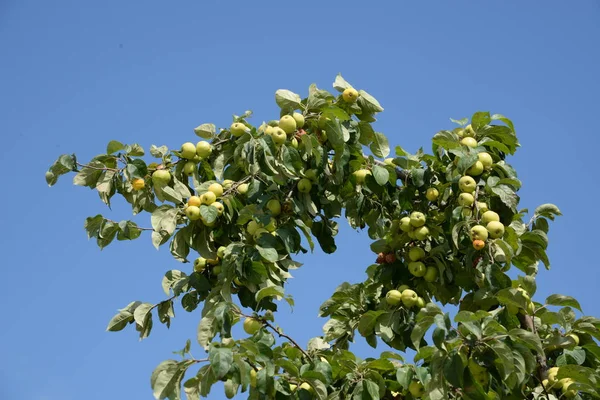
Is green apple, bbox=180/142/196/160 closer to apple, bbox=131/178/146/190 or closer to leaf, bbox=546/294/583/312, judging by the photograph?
apple, bbox=131/178/146/190

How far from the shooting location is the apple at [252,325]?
392 cm

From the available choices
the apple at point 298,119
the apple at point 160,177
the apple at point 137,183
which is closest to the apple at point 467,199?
the apple at point 298,119

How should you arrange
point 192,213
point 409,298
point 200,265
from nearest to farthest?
point 192,213 → point 409,298 → point 200,265

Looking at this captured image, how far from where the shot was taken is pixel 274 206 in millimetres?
4336

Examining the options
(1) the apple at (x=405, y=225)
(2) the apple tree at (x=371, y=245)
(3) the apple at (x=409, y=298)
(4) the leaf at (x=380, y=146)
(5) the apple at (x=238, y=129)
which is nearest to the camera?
(2) the apple tree at (x=371, y=245)

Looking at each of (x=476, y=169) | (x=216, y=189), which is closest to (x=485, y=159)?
(x=476, y=169)

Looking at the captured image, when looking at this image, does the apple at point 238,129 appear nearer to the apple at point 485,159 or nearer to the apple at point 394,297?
the apple at point 394,297

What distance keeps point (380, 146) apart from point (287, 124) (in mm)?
697

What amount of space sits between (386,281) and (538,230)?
0.84m

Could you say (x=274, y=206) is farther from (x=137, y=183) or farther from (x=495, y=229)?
(x=495, y=229)

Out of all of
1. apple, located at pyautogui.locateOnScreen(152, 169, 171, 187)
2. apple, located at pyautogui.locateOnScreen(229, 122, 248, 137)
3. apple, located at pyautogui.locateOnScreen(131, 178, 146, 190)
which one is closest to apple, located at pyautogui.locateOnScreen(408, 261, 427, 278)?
apple, located at pyautogui.locateOnScreen(229, 122, 248, 137)

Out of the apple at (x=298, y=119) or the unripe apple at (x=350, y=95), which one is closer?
the apple at (x=298, y=119)

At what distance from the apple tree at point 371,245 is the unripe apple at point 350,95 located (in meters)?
0.01

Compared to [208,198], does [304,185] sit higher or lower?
higher
